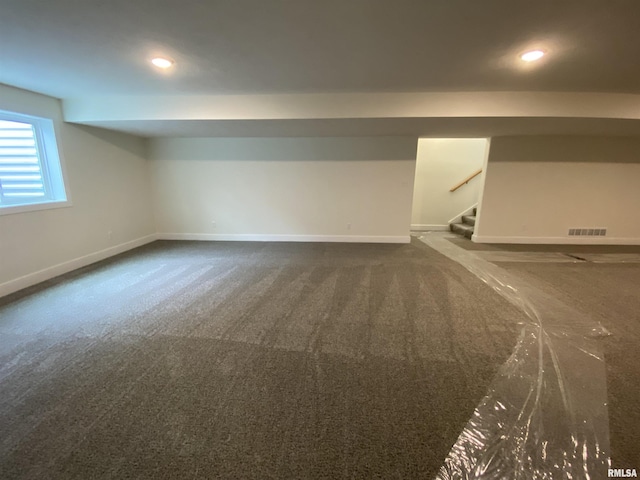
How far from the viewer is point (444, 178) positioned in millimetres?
6508

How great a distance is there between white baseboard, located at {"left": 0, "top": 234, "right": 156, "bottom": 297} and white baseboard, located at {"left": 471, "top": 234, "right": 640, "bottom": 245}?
21.9 ft

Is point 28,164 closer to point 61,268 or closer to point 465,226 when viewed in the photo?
point 61,268

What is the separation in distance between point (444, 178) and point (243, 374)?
252 inches

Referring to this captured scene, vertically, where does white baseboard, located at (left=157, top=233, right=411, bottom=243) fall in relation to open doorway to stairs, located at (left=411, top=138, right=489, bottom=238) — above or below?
below

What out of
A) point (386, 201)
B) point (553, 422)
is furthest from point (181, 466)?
point (386, 201)

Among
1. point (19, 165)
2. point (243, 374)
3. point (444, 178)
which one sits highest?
point (444, 178)

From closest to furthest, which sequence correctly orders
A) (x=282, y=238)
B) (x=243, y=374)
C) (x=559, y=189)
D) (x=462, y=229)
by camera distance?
(x=243, y=374) → (x=559, y=189) → (x=282, y=238) → (x=462, y=229)

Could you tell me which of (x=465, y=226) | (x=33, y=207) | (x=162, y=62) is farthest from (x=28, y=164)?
(x=465, y=226)

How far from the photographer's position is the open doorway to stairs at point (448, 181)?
21.0 feet

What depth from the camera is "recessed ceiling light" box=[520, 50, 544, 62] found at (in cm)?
217

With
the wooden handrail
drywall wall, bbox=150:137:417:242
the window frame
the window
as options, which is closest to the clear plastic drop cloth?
drywall wall, bbox=150:137:417:242

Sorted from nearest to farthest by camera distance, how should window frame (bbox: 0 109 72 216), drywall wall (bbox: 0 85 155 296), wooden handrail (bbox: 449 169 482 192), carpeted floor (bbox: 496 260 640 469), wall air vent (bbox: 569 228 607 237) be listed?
carpeted floor (bbox: 496 260 640 469)
drywall wall (bbox: 0 85 155 296)
window frame (bbox: 0 109 72 216)
wall air vent (bbox: 569 228 607 237)
wooden handrail (bbox: 449 169 482 192)

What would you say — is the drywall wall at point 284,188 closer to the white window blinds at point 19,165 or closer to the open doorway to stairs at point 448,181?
the open doorway to stairs at point 448,181

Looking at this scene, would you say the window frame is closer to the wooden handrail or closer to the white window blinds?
the white window blinds
